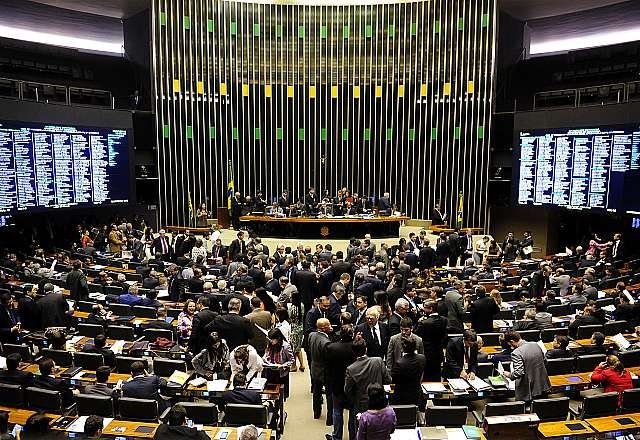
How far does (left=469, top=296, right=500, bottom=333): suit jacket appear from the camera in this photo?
8.52 m

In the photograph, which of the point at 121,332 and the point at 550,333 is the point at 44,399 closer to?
the point at 121,332

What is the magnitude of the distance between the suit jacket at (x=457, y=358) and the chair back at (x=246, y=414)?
251 centimetres

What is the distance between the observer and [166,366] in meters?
6.98

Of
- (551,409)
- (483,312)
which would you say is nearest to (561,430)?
(551,409)

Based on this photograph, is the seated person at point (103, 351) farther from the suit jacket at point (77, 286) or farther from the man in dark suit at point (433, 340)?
the man in dark suit at point (433, 340)

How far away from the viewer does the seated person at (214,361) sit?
6793 mm

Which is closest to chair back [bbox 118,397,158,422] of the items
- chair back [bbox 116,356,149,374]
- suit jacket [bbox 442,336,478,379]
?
chair back [bbox 116,356,149,374]

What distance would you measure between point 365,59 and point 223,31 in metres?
5.85

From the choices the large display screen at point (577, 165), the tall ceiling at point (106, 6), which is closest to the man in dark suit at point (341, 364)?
the large display screen at point (577, 165)

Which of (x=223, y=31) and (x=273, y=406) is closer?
(x=273, y=406)

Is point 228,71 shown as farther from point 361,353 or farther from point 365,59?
point 361,353

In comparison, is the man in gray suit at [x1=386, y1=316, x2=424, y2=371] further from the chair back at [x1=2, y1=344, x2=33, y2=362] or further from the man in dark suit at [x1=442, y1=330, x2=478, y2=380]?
the chair back at [x1=2, y1=344, x2=33, y2=362]

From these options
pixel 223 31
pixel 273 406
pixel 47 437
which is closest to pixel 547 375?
pixel 273 406

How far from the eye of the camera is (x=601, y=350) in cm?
778
